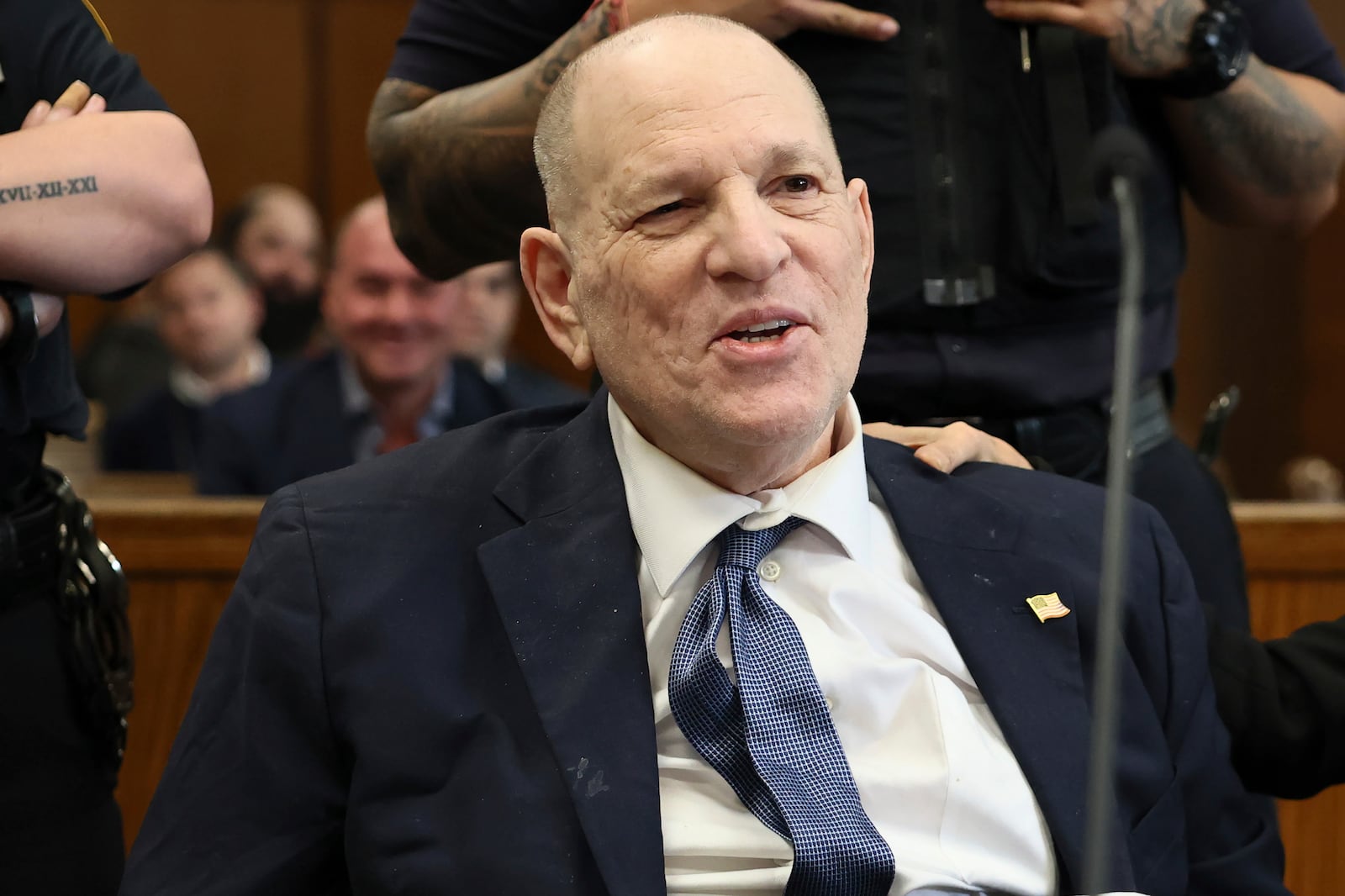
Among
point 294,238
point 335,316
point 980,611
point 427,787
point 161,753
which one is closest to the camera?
point 427,787

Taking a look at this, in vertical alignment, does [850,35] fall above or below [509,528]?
above

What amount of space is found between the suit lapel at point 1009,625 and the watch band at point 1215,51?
0.55 m

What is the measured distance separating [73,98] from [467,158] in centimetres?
43

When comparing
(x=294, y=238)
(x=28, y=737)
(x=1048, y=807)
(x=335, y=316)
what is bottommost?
(x=294, y=238)

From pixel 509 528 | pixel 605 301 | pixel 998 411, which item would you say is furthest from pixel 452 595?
pixel 998 411

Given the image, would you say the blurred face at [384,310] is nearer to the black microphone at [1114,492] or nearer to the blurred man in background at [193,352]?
the blurred man in background at [193,352]

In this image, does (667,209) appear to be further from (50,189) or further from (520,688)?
(50,189)

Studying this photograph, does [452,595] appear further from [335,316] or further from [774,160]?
[335,316]

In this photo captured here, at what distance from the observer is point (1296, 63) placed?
1989 mm

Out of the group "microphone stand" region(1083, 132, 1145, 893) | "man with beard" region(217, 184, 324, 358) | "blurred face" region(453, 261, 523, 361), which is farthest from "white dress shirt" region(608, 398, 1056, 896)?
"man with beard" region(217, 184, 324, 358)

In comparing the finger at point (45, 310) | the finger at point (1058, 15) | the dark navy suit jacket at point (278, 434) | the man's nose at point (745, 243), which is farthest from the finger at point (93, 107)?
the dark navy suit jacket at point (278, 434)

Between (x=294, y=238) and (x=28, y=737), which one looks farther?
(x=294, y=238)

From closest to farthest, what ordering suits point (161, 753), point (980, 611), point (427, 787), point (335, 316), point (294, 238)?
1. point (427, 787)
2. point (980, 611)
3. point (161, 753)
4. point (335, 316)
5. point (294, 238)

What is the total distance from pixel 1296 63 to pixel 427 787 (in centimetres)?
137
